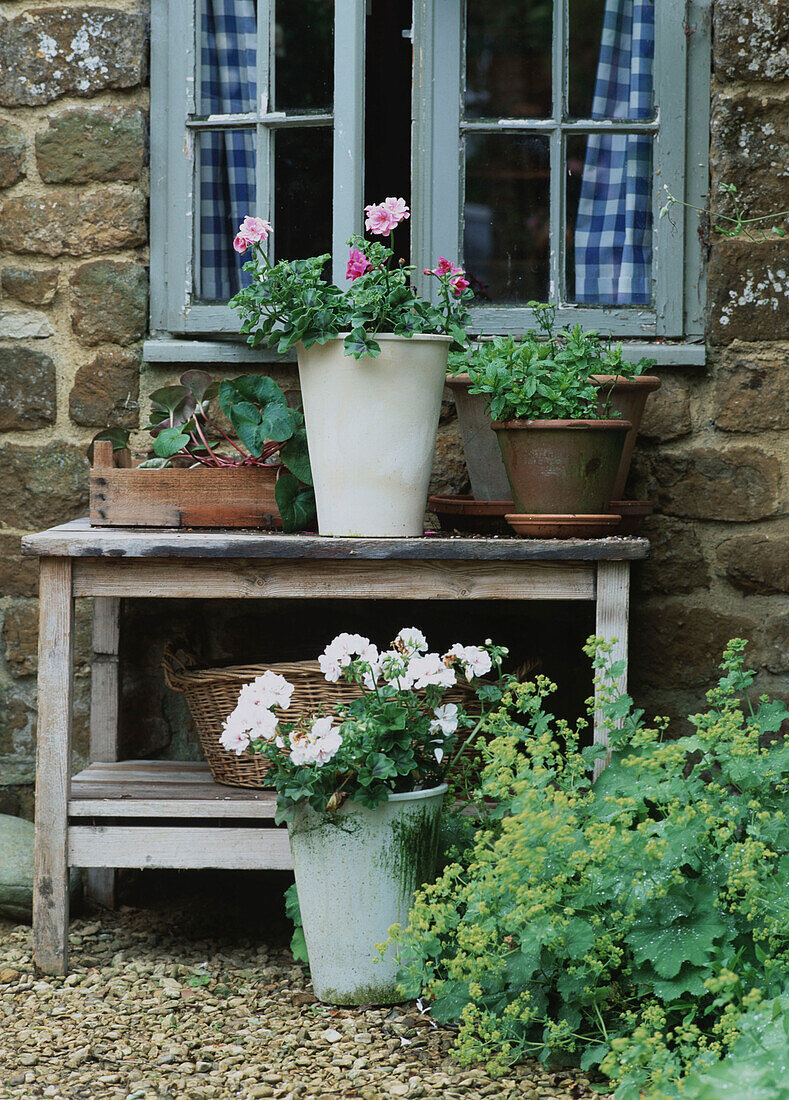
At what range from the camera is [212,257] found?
2.89m

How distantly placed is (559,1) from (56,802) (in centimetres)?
215

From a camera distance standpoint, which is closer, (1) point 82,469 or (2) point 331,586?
(2) point 331,586

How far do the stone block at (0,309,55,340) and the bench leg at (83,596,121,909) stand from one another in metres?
0.70

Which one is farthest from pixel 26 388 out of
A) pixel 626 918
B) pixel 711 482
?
pixel 626 918

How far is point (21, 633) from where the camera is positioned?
291cm

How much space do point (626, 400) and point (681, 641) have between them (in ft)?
2.13

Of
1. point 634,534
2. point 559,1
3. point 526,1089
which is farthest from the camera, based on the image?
point 559,1

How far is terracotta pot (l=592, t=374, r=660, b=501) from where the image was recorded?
94.2 inches


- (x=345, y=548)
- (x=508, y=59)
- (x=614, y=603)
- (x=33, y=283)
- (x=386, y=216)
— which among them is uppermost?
(x=508, y=59)

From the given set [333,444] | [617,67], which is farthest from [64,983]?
[617,67]

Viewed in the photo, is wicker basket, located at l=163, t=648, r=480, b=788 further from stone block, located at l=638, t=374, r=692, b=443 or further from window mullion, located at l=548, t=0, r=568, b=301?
window mullion, located at l=548, t=0, r=568, b=301

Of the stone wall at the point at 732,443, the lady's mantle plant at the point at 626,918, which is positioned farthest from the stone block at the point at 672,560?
Answer: the lady's mantle plant at the point at 626,918

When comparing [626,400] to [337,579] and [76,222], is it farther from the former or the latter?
[76,222]

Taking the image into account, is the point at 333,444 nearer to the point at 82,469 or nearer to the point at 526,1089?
the point at 82,469
